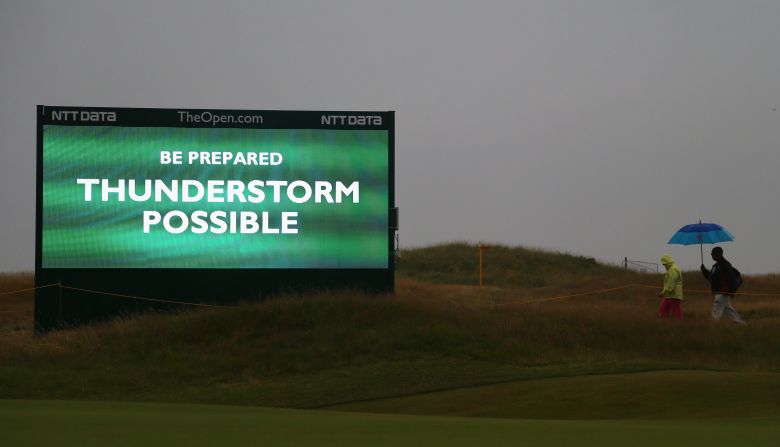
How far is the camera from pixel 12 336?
2220 centimetres

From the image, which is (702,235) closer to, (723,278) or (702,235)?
(702,235)

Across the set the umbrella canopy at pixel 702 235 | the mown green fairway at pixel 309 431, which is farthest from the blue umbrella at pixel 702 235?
the mown green fairway at pixel 309 431

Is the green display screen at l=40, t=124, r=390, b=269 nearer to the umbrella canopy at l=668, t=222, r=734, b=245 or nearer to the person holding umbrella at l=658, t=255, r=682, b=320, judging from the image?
the person holding umbrella at l=658, t=255, r=682, b=320

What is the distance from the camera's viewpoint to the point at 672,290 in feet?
75.3

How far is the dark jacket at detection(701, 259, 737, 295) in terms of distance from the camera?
22.9m

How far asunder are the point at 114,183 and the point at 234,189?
2.37 meters

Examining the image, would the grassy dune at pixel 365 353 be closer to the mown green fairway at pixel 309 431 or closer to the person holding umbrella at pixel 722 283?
the person holding umbrella at pixel 722 283

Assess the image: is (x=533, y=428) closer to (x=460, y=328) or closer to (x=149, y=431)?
(x=149, y=431)

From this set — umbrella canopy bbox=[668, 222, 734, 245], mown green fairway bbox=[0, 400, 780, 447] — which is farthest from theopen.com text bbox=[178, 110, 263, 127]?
mown green fairway bbox=[0, 400, 780, 447]

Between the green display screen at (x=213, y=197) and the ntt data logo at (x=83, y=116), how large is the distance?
0.55ft

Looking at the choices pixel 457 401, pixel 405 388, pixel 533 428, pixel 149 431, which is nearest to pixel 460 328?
pixel 405 388

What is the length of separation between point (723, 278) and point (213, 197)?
411 inches

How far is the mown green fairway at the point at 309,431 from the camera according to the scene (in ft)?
21.7

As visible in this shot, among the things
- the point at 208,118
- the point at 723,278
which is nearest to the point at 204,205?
the point at 208,118
